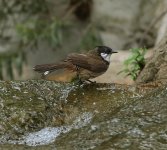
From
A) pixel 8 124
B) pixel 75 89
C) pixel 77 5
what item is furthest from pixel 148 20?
pixel 8 124

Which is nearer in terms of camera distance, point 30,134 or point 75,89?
point 30,134

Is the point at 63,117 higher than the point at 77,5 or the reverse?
the reverse

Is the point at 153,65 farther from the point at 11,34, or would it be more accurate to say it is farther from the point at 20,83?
the point at 11,34

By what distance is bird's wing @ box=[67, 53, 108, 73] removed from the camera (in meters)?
6.27

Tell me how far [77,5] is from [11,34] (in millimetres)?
1717

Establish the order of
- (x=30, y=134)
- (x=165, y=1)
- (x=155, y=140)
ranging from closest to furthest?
(x=155, y=140)
(x=30, y=134)
(x=165, y=1)

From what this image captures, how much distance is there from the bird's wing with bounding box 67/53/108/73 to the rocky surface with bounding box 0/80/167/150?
0.71ft

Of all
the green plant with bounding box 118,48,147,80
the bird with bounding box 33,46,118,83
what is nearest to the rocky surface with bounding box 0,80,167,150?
the bird with bounding box 33,46,118,83

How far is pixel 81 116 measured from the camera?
5.69 meters

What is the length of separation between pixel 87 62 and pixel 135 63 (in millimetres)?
1210

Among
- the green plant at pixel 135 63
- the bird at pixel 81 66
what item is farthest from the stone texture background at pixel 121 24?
the bird at pixel 81 66

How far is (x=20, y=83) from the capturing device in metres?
6.11

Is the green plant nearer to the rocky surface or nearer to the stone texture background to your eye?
the rocky surface

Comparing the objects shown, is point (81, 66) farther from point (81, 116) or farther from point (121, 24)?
point (121, 24)
